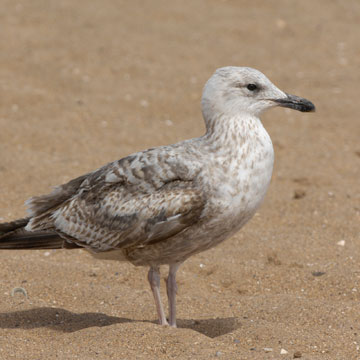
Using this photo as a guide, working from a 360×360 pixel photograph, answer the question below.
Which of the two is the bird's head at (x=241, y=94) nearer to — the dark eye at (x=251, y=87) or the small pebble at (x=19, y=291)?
the dark eye at (x=251, y=87)

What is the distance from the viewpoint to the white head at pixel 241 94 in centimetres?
541

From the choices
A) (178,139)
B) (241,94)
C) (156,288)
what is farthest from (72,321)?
(178,139)

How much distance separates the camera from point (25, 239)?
5762 mm

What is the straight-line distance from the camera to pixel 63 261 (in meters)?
6.95

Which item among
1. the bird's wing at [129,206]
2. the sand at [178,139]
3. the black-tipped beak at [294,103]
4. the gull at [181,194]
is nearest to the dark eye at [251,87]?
the gull at [181,194]

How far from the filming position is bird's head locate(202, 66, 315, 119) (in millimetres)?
5414

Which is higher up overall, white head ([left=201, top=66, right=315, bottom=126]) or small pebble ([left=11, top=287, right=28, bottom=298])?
white head ([left=201, top=66, right=315, bottom=126])

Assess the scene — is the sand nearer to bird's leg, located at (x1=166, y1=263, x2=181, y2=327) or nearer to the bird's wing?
bird's leg, located at (x1=166, y1=263, x2=181, y2=327)

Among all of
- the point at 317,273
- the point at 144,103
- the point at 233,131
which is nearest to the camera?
the point at 233,131

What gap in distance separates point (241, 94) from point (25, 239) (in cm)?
189

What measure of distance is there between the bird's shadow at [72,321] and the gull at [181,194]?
0.90ft

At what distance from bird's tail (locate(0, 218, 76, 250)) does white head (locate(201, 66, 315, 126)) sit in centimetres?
145

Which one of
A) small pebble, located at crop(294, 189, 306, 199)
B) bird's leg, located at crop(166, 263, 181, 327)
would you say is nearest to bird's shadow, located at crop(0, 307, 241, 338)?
bird's leg, located at crop(166, 263, 181, 327)

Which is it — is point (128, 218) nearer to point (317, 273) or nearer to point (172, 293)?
point (172, 293)
